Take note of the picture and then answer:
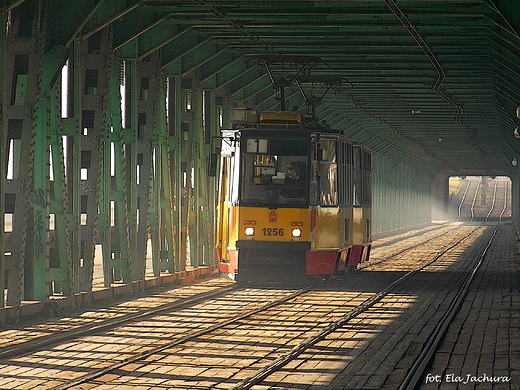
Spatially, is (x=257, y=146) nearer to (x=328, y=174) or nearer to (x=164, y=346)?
(x=328, y=174)

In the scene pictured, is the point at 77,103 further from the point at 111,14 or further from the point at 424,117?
the point at 424,117

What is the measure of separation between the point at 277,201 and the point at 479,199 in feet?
415

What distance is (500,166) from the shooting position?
89.6m

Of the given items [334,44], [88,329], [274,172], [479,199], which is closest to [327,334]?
[88,329]

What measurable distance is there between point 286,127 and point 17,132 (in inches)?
269

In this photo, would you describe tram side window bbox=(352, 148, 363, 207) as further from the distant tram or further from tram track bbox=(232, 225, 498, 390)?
tram track bbox=(232, 225, 498, 390)

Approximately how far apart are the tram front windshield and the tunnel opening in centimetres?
8701

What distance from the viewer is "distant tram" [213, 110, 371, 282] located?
2095cm

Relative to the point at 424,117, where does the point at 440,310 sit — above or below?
below

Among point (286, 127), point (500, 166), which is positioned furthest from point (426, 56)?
point (500, 166)

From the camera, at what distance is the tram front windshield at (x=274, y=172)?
21.1 m

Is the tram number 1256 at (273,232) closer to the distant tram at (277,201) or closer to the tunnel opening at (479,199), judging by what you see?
the distant tram at (277,201)

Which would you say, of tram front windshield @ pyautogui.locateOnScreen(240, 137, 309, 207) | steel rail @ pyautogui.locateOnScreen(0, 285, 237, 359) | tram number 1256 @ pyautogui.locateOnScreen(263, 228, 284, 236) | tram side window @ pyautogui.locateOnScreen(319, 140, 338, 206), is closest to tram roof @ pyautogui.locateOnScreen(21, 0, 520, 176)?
tram side window @ pyautogui.locateOnScreen(319, 140, 338, 206)

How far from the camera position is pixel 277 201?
21078mm
